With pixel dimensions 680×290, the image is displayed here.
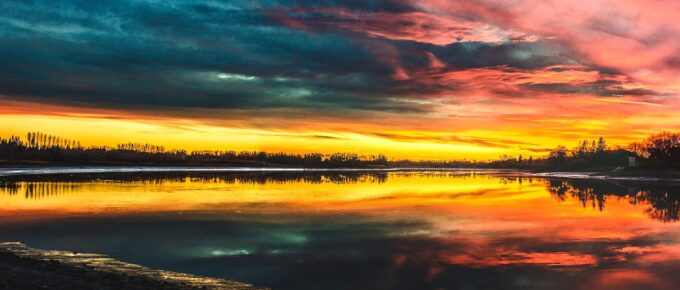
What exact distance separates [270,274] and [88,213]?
1746 cm

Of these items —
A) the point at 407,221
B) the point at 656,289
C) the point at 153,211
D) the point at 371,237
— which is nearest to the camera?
the point at 656,289

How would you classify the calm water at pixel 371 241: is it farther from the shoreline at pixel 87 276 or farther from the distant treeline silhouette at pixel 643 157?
the distant treeline silhouette at pixel 643 157

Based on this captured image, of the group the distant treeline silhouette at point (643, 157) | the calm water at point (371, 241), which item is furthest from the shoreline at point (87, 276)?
the distant treeline silhouette at point (643, 157)

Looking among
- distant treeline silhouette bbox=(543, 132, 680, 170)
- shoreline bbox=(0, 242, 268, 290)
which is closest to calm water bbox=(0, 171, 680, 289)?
shoreline bbox=(0, 242, 268, 290)

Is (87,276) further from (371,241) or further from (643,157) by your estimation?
(643,157)

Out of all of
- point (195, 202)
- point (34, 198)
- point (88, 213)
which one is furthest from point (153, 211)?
point (34, 198)

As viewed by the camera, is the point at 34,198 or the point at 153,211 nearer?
the point at 153,211

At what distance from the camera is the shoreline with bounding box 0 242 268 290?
12.0 m

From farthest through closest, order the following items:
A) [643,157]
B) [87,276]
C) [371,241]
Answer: [643,157] < [371,241] < [87,276]

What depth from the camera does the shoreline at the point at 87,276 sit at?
1196 cm

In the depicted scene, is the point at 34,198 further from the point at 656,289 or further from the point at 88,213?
the point at 656,289

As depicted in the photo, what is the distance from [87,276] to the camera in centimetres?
1301

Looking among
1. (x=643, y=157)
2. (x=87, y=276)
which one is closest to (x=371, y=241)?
(x=87, y=276)

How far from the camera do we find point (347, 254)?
17.8 m
